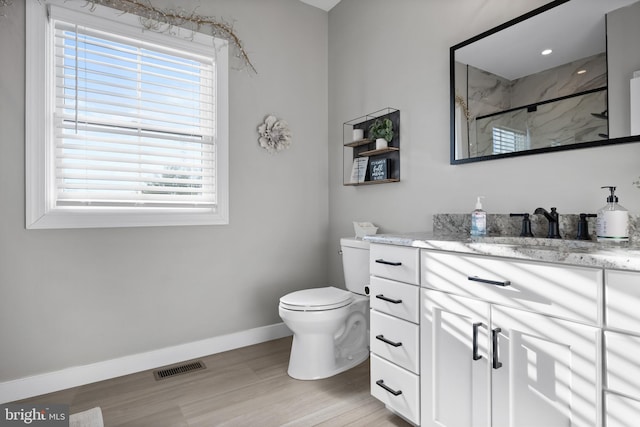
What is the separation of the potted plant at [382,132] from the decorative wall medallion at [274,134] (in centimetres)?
74

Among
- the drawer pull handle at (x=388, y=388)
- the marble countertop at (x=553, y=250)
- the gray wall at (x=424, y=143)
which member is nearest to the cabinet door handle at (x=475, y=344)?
the marble countertop at (x=553, y=250)

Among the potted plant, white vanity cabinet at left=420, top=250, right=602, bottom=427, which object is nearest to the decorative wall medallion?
the potted plant

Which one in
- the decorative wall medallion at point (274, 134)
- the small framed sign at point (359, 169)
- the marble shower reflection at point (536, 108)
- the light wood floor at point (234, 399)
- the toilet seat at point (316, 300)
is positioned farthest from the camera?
the decorative wall medallion at point (274, 134)

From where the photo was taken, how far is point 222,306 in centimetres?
259

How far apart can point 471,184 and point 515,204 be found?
266 millimetres

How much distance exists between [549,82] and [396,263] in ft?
3.64

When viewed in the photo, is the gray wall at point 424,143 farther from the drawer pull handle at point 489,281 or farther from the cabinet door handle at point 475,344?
the cabinet door handle at point 475,344

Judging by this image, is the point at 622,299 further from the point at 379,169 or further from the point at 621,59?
the point at 379,169

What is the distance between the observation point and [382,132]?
8.07 feet

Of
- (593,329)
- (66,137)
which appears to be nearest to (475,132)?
(593,329)

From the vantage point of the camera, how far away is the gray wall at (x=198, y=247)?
6.35 ft

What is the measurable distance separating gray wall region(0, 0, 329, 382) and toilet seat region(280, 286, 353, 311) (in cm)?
66

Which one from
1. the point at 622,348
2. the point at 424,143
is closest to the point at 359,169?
the point at 424,143

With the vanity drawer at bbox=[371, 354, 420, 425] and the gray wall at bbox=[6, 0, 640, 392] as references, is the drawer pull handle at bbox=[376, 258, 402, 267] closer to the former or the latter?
the vanity drawer at bbox=[371, 354, 420, 425]
